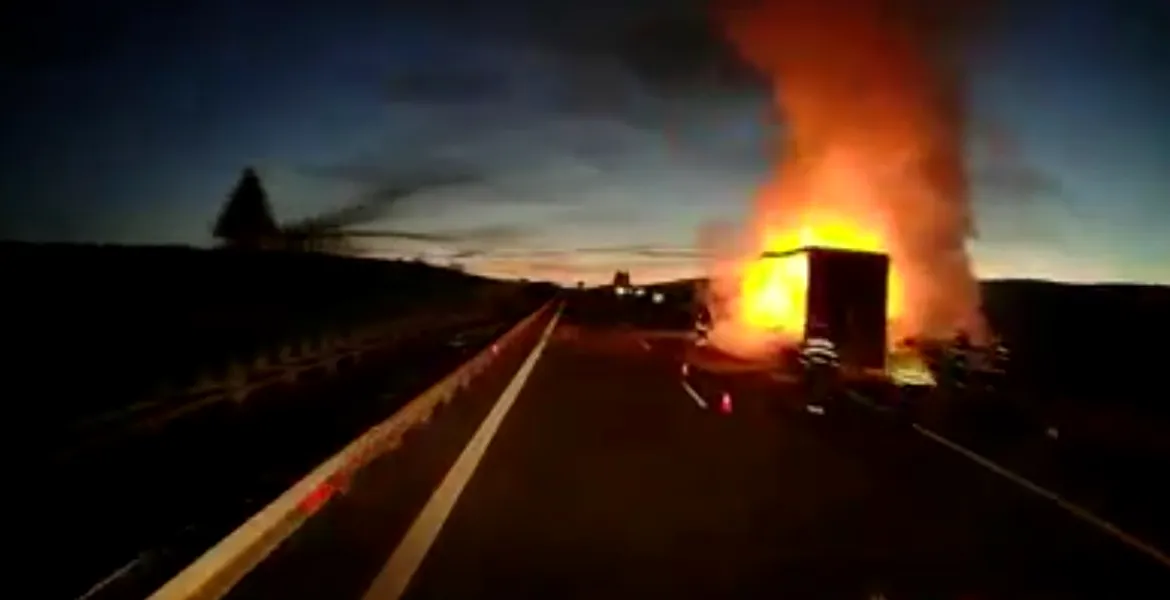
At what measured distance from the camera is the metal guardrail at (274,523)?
7.98 metres

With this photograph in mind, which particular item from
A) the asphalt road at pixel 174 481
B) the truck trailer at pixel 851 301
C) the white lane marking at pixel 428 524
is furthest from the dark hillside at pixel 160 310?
the truck trailer at pixel 851 301

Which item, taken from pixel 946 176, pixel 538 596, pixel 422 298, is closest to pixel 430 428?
pixel 538 596

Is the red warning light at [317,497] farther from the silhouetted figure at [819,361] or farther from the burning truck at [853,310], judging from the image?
the burning truck at [853,310]

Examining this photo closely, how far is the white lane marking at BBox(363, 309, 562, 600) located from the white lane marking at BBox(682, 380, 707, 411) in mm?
5446

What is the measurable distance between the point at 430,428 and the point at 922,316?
69.0 ft

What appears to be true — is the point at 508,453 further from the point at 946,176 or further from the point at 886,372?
the point at 946,176

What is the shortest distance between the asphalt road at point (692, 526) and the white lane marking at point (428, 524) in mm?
29

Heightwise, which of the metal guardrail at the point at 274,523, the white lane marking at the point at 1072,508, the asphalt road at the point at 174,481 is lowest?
the asphalt road at the point at 174,481

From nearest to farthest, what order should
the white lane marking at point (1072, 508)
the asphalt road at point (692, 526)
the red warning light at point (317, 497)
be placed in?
the asphalt road at point (692, 526), the white lane marking at point (1072, 508), the red warning light at point (317, 497)

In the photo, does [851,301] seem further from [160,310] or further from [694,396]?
[160,310]

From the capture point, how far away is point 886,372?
30219mm

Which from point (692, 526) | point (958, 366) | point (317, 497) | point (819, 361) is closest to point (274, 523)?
point (317, 497)

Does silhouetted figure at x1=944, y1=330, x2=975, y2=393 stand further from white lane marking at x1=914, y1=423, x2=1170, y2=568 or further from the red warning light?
the red warning light

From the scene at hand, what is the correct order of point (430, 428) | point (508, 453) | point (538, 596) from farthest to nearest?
point (430, 428) → point (508, 453) → point (538, 596)
